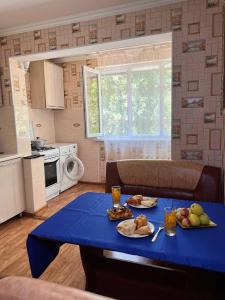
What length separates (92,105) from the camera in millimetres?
4270

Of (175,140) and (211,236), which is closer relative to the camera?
(211,236)

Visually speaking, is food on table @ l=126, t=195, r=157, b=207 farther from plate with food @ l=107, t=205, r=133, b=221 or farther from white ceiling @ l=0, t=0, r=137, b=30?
white ceiling @ l=0, t=0, r=137, b=30

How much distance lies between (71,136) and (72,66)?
4.40 ft

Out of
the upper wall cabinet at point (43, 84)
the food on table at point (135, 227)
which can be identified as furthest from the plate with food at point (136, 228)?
the upper wall cabinet at point (43, 84)

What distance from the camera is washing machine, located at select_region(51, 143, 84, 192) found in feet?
13.6

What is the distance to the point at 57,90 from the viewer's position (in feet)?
14.3

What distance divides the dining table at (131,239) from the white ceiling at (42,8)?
192 cm

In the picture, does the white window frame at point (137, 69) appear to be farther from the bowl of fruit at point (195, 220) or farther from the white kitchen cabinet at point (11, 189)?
the bowl of fruit at point (195, 220)

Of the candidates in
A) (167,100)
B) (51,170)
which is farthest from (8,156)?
(167,100)

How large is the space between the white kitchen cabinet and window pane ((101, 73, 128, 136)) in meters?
1.72

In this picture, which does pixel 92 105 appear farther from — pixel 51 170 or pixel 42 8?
pixel 42 8

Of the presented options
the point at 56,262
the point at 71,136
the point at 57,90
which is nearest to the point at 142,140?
the point at 71,136

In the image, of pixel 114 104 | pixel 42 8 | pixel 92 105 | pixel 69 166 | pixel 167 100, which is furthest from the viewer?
pixel 69 166

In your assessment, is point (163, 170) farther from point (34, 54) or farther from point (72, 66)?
point (72, 66)
